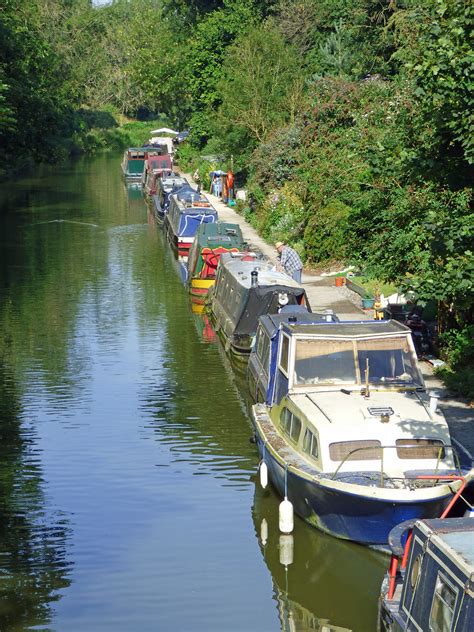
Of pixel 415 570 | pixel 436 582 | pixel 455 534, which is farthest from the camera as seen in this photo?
pixel 415 570

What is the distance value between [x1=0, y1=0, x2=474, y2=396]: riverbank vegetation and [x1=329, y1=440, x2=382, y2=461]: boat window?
97.0 inches

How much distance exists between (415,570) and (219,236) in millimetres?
25776

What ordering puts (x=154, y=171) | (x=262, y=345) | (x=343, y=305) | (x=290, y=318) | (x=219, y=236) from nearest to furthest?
(x=290, y=318) → (x=262, y=345) → (x=343, y=305) → (x=219, y=236) → (x=154, y=171)

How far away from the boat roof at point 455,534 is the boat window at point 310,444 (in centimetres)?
531

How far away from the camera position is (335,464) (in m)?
15.9

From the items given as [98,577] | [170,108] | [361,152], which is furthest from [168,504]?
[170,108]

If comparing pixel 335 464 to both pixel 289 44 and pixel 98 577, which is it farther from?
pixel 289 44

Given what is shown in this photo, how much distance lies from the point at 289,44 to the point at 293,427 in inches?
1924

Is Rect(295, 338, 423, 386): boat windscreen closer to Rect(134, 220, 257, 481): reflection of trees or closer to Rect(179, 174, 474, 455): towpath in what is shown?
Rect(179, 174, 474, 455): towpath

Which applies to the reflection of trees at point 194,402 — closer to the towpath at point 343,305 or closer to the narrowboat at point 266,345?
the narrowboat at point 266,345

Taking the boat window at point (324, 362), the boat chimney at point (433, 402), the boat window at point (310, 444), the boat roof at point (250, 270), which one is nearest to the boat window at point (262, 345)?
the boat window at point (324, 362)

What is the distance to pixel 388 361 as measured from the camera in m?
18.3

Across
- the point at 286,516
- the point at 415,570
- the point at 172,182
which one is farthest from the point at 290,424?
the point at 172,182

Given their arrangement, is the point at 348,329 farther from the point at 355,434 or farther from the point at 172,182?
the point at 172,182
